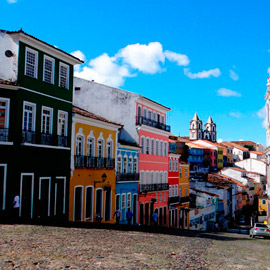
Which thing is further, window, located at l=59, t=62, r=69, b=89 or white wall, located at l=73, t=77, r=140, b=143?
white wall, located at l=73, t=77, r=140, b=143

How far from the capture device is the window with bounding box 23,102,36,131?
2133cm

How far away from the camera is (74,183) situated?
84.6 feet

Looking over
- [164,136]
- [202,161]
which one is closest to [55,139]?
[164,136]

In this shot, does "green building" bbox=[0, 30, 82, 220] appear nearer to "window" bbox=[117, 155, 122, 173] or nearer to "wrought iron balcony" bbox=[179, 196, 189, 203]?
"window" bbox=[117, 155, 122, 173]

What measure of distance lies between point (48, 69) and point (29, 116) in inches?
129

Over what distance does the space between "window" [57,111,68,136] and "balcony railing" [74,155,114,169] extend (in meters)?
2.06

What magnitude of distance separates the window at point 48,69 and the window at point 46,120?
1.65 metres

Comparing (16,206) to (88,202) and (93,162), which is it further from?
(93,162)

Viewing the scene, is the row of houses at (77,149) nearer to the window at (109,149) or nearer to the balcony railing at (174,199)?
the window at (109,149)

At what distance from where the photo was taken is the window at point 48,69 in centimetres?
2296

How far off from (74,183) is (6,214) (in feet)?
21.3

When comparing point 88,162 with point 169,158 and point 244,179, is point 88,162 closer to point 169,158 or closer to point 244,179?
point 169,158

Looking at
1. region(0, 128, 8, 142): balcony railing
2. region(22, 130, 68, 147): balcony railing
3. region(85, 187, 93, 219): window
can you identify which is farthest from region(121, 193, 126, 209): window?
region(0, 128, 8, 142): balcony railing

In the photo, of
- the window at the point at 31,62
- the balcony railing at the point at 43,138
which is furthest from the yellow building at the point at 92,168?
the window at the point at 31,62
